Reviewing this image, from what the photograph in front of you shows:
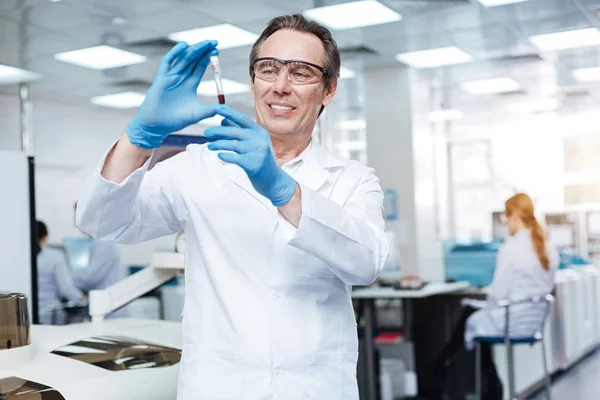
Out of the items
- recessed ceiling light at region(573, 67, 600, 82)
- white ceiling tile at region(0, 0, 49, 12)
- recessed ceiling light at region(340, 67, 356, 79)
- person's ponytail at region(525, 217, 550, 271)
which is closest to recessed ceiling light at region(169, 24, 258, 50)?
white ceiling tile at region(0, 0, 49, 12)

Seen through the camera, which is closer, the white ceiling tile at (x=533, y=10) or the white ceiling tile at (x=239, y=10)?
the white ceiling tile at (x=239, y=10)

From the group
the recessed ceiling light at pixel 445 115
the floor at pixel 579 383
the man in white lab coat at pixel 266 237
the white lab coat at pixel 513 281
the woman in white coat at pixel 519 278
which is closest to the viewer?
the man in white lab coat at pixel 266 237

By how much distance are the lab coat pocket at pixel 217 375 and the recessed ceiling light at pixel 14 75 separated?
19.9 ft

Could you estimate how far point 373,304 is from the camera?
4.79 meters

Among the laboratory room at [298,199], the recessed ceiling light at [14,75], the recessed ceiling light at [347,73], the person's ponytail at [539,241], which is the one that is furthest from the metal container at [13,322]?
the recessed ceiling light at [347,73]

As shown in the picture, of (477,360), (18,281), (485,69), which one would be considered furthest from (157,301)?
(18,281)

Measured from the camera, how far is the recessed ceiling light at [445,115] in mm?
10227

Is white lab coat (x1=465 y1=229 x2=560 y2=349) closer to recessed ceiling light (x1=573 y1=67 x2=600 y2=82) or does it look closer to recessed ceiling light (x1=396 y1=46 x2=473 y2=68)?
recessed ceiling light (x1=396 y1=46 x2=473 y2=68)

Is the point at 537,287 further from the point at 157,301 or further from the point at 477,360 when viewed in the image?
the point at 157,301

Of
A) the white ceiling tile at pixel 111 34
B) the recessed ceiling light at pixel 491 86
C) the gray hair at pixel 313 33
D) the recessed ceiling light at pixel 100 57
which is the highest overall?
the white ceiling tile at pixel 111 34

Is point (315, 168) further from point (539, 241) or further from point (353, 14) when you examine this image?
point (353, 14)

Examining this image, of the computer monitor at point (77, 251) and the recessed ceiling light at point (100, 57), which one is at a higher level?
the recessed ceiling light at point (100, 57)

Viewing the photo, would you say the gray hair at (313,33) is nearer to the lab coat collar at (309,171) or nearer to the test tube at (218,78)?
the lab coat collar at (309,171)

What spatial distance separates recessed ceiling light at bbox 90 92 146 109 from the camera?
8.22 m
